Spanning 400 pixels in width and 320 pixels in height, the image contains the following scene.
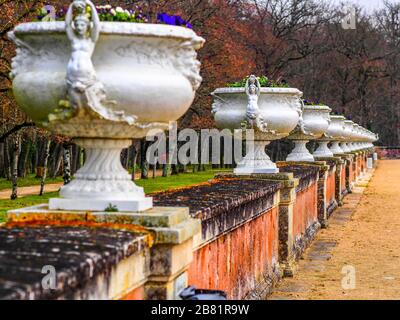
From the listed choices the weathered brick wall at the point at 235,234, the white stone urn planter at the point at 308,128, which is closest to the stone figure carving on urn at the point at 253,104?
the weathered brick wall at the point at 235,234

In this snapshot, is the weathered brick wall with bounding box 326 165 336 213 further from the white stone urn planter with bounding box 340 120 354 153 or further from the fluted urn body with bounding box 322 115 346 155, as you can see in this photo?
the white stone urn planter with bounding box 340 120 354 153

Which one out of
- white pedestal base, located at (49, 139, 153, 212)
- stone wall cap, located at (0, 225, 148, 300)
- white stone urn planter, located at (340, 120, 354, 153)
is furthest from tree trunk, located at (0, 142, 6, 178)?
stone wall cap, located at (0, 225, 148, 300)

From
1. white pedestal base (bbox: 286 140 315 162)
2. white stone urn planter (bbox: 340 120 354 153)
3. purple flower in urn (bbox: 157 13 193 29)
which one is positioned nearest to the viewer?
purple flower in urn (bbox: 157 13 193 29)

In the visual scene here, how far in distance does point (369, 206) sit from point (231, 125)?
13.5 meters

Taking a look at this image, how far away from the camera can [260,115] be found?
11039 mm

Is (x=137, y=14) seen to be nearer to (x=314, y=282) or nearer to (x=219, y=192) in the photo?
(x=219, y=192)

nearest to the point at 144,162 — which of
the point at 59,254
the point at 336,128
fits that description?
the point at 336,128

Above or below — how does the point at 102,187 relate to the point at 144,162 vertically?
above

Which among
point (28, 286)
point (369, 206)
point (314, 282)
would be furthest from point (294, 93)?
point (369, 206)

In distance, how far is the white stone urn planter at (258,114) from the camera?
10953mm

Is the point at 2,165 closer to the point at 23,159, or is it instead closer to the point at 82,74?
the point at 23,159

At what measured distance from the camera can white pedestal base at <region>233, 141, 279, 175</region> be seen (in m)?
11.5

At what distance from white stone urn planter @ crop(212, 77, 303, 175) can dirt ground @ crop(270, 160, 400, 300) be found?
1518 millimetres

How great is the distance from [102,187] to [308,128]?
1239cm
